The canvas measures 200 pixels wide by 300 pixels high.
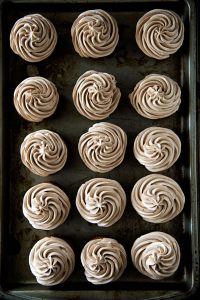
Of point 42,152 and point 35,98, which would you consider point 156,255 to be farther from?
point 35,98

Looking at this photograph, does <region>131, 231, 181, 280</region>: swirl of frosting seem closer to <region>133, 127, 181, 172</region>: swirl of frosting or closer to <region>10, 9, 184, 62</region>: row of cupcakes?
<region>133, 127, 181, 172</region>: swirl of frosting

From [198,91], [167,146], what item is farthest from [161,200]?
[198,91]

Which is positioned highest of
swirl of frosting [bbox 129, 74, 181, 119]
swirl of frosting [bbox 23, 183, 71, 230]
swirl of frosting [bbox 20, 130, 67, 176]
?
swirl of frosting [bbox 129, 74, 181, 119]

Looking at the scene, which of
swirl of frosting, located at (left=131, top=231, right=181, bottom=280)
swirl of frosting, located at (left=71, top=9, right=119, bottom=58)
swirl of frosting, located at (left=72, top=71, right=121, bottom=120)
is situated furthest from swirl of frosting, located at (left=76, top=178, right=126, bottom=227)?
swirl of frosting, located at (left=71, top=9, right=119, bottom=58)

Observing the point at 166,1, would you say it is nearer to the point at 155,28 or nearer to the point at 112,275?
the point at 155,28

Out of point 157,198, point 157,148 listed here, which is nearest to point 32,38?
point 157,148

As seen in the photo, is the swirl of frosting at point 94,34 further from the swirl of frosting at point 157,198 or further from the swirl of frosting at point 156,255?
the swirl of frosting at point 156,255
